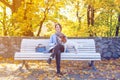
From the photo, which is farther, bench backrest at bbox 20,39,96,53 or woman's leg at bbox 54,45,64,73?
Result: bench backrest at bbox 20,39,96,53

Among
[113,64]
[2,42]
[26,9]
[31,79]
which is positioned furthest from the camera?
[26,9]

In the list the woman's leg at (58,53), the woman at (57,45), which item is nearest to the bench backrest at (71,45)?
the woman at (57,45)

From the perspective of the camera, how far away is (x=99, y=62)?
9.62 m

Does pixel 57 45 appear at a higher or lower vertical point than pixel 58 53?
higher

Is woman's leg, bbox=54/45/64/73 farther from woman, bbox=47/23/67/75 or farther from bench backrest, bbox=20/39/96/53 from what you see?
bench backrest, bbox=20/39/96/53

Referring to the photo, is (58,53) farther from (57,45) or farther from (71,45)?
(71,45)

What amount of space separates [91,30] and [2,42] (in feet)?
28.7

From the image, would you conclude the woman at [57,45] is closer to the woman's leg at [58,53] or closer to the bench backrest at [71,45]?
the woman's leg at [58,53]

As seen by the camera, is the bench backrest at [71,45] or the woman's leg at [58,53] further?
the bench backrest at [71,45]

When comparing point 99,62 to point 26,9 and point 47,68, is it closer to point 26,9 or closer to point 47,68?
point 47,68

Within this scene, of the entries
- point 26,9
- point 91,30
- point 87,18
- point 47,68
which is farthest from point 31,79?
point 87,18

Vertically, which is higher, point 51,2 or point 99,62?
point 51,2

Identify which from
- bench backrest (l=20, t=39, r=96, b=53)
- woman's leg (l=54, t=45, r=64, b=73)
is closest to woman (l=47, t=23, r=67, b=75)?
woman's leg (l=54, t=45, r=64, b=73)

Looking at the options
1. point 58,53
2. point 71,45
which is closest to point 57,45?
point 58,53
